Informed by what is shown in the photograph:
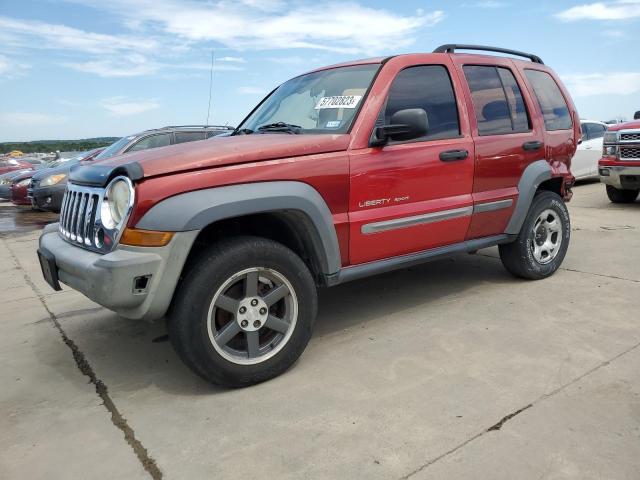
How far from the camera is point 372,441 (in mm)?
2373

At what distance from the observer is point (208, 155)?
282 cm

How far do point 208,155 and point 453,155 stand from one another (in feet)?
5.89

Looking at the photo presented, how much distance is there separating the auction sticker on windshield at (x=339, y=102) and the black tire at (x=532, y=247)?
196 cm

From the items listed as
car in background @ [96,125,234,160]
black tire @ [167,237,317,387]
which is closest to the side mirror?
black tire @ [167,237,317,387]

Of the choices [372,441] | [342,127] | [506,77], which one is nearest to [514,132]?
[506,77]

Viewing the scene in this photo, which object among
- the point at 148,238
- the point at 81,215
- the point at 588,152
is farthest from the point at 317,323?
the point at 588,152

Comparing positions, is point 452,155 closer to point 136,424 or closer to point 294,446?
point 294,446

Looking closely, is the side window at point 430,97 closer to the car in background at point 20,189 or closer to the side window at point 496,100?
the side window at point 496,100

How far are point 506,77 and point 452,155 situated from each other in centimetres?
113

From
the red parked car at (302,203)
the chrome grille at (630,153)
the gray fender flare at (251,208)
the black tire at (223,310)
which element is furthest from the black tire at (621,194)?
the black tire at (223,310)

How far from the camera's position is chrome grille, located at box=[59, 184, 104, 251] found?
2918mm

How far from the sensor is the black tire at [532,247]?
449cm

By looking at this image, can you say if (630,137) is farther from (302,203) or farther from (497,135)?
(302,203)

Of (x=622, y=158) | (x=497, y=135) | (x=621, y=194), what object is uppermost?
(x=497, y=135)
